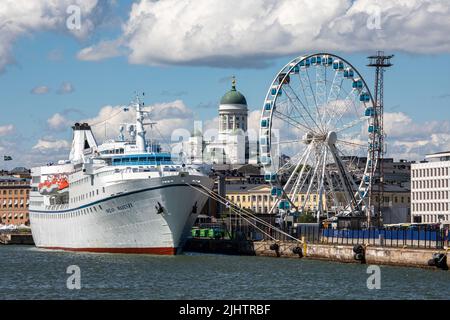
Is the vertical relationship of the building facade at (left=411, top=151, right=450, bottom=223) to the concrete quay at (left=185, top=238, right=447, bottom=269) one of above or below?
above

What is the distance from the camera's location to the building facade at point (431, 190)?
16138cm

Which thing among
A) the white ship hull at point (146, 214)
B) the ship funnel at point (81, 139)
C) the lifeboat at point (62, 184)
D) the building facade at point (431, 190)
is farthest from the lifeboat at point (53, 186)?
the building facade at point (431, 190)

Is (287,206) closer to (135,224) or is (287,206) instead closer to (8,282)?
(135,224)

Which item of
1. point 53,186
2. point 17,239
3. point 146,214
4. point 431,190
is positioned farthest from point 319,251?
point 17,239

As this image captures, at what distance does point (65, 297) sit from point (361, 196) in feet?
217

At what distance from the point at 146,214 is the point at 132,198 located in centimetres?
194

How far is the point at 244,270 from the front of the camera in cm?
8338

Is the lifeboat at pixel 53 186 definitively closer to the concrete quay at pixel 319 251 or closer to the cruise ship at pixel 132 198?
the cruise ship at pixel 132 198

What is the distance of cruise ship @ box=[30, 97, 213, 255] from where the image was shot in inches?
3841

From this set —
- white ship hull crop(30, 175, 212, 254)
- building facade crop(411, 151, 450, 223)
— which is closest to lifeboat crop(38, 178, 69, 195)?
white ship hull crop(30, 175, 212, 254)

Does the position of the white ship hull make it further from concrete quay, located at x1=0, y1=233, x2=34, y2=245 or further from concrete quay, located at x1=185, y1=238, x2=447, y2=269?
Answer: concrete quay, located at x1=0, y1=233, x2=34, y2=245

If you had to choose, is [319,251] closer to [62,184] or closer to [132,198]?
[132,198]

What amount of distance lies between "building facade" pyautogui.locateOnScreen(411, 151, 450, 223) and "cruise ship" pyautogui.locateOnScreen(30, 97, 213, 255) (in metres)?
62.0
